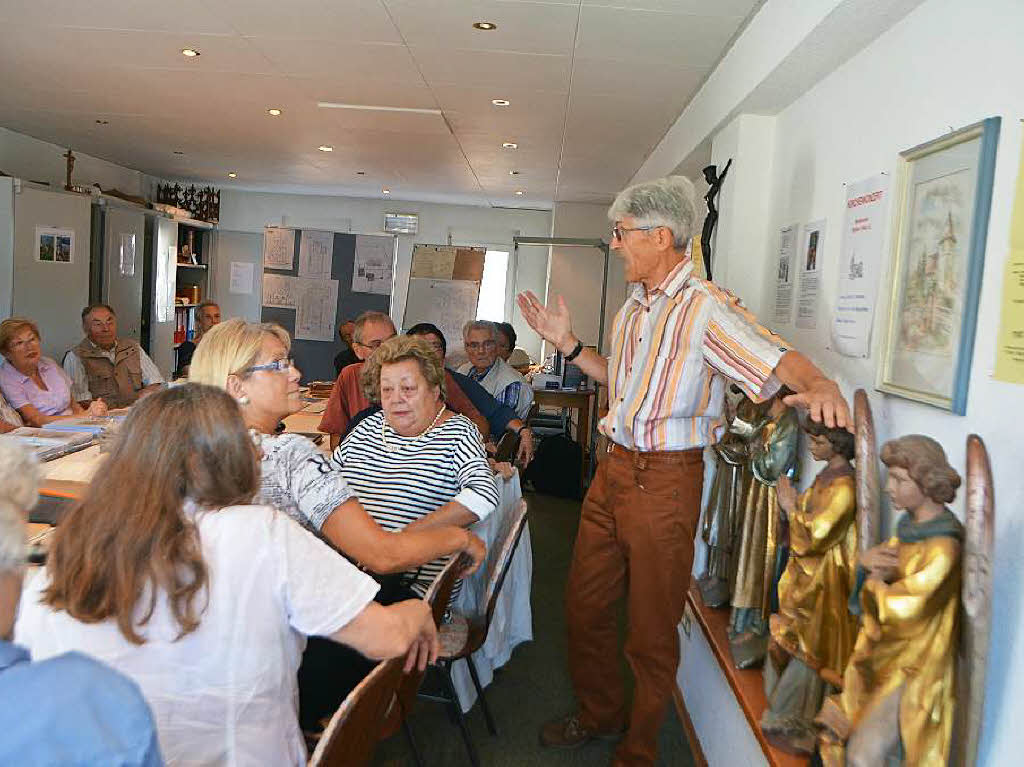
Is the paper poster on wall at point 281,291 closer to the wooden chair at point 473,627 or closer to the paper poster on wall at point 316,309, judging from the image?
the paper poster on wall at point 316,309

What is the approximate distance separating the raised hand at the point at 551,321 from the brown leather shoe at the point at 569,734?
4.02 feet

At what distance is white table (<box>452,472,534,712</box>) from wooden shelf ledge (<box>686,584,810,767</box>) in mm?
617

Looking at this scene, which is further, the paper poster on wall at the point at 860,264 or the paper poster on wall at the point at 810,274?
the paper poster on wall at the point at 810,274

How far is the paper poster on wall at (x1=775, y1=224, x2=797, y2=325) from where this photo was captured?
8.96ft

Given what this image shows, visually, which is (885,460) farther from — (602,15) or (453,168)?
(453,168)

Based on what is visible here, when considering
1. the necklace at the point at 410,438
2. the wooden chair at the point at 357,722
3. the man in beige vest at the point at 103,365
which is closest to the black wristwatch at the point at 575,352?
the necklace at the point at 410,438

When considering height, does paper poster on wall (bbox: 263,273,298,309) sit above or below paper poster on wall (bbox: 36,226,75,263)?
below

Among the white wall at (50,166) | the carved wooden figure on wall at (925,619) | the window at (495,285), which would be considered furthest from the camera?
the window at (495,285)

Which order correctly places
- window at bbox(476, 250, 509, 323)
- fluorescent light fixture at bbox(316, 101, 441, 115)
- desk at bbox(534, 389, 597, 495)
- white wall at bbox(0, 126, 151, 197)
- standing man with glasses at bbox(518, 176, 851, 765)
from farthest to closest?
1. window at bbox(476, 250, 509, 323)
2. white wall at bbox(0, 126, 151, 197)
3. desk at bbox(534, 389, 597, 495)
4. fluorescent light fixture at bbox(316, 101, 441, 115)
5. standing man with glasses at bbox(518, 176, 851, 765)

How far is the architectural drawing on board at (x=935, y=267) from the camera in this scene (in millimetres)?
1567

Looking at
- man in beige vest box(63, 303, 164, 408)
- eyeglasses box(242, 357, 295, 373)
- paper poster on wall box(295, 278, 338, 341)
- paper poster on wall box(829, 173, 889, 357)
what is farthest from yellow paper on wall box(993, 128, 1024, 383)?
paper poster on wall box(295, 278, 338, 341)

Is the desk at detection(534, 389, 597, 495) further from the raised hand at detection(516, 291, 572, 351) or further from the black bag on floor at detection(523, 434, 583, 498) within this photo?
the raised hand at detection(516, 291, 572, 351)

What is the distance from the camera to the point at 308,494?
1.93 m

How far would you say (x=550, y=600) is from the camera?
416 centimetres
